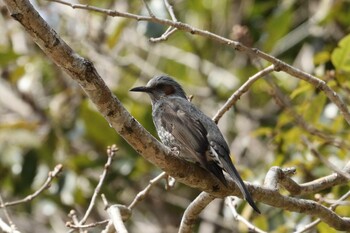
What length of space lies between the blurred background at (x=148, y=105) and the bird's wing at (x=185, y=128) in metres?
1.03

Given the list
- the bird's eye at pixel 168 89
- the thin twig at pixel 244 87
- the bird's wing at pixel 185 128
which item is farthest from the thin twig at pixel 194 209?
the bird's eye at pixel 168 89

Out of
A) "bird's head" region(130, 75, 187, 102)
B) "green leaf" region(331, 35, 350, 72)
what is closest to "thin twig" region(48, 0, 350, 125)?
"green leaf" region(331, 35, 350, 72)

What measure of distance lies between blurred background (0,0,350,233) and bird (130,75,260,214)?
3.20 ft

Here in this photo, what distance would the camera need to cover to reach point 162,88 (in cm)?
541

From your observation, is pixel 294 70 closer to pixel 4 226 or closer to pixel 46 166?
pixel 4 226

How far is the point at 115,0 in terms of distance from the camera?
847cm

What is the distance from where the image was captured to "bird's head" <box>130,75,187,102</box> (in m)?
5.35

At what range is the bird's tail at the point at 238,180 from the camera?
3758 mm

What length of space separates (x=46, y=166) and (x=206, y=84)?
1866 millimetres

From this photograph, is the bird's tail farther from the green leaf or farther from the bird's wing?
the green leaf

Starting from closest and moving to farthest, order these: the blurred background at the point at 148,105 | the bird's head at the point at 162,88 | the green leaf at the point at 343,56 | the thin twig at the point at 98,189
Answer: the thin twig at the point at 98,189
the green leaf at the point at 343,56
the bird's head at the point at 162,88
the blurred background at the point at 148,105

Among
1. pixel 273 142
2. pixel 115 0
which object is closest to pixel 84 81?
pixel 273 142

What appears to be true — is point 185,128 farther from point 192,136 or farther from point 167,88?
point 167,88

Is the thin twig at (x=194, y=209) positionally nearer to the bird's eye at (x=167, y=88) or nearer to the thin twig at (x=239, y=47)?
the thin twig at (x=239, y=47)
